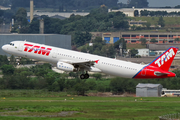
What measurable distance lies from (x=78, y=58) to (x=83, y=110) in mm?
12711

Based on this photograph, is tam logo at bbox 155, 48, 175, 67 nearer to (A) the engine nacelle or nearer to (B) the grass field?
(B) the grass field

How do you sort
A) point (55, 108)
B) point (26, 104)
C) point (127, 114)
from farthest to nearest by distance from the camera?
1. point (26, 104)
2. point (55, 108)
3. point (127, 114)

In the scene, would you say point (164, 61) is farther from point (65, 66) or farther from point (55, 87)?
point (55, 87)

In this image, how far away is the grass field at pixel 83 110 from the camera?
66375 mm

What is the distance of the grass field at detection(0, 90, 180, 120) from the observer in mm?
66375

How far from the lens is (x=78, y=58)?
82625 mm

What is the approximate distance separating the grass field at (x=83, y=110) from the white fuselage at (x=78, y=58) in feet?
19.4

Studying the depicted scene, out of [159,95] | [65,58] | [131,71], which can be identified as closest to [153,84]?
[159,95]

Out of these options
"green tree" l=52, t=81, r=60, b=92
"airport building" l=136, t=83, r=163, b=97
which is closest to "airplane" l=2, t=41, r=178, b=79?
"airport building" l=136, t=83, r=163, b=97

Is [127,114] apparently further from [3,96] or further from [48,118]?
[3,96]

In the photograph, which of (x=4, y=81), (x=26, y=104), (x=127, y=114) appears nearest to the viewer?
(x=127, y=114)

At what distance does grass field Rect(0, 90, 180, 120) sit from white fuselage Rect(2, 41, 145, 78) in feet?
19.4

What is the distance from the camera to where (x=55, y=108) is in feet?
245

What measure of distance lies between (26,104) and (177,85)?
174 ft
